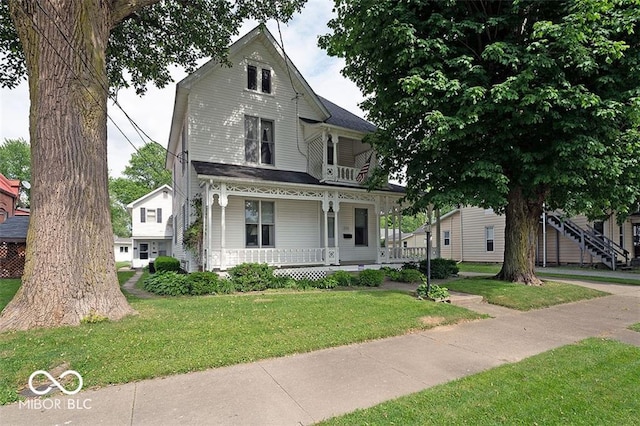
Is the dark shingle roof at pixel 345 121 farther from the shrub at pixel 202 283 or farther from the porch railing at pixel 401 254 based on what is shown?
the shrub at pixel 202 283

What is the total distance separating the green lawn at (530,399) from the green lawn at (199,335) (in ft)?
6.98

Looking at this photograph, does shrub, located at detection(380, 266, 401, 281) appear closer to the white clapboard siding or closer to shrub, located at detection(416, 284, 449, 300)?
shrub, located at detection(416, 284, 449, 300)

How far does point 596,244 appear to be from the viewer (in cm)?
Answer: 2144

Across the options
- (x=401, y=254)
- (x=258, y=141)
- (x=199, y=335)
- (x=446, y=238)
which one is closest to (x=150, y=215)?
(x=258, y=141)

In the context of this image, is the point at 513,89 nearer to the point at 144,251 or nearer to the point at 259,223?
the point at 259,223

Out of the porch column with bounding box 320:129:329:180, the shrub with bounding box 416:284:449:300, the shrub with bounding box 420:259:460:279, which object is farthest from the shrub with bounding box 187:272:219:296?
the shrub with bounding box 420:259:460:279

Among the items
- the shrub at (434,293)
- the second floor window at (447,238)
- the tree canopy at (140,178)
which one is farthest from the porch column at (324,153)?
the tree canopy at (140,178)

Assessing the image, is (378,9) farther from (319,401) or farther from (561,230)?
(561,230)

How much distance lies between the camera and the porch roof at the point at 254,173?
12494mm

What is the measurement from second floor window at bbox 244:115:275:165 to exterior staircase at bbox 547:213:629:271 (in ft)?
54.5

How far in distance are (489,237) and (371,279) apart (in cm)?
1783

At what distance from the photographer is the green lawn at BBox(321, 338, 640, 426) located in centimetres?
350

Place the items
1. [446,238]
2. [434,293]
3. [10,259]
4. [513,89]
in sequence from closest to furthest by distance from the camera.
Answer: [513,89]
[434,293]
[10,259]
[446,238]

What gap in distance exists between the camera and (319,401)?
12.7 ft
